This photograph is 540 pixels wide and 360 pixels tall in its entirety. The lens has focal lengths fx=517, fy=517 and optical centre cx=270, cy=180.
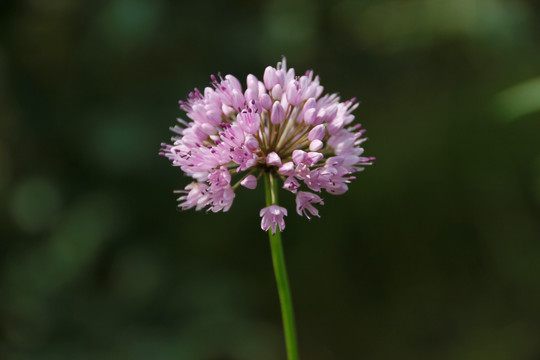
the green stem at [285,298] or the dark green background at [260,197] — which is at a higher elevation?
the dark green background at [260,197]

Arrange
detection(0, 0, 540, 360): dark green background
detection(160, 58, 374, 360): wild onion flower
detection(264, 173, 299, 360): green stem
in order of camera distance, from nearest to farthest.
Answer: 1. detection(264, 173, 299, 360): green stem
2. detection(160, 58, 374, 360): wild onion flower
3. detection(0, 0, 540, 360): dark green background

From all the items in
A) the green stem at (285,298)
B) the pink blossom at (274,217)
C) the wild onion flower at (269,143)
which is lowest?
the green stem at (285,298)

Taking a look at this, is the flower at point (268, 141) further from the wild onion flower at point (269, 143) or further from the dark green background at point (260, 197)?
the dark green background at point (260, 197)

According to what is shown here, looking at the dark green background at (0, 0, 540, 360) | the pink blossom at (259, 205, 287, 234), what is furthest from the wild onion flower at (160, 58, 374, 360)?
the dark green background at (0, 0, 540, 360)

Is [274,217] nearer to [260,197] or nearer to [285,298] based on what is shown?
[285,298]

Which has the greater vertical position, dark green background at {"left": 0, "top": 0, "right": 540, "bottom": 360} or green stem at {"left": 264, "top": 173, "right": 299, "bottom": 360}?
dark green background at {"left": 0, "top": 0, "right": 540, "bottom": 360}

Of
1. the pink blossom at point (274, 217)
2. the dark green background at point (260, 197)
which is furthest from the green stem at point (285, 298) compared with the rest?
the dark green background at point (260, 197)

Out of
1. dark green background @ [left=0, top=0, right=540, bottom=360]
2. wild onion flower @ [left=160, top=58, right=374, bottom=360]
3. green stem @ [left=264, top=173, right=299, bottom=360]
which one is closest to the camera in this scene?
green stem @ [left=264, top=173, right=299, bottom=360]

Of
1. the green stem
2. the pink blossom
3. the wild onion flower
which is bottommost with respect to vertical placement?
the green stem

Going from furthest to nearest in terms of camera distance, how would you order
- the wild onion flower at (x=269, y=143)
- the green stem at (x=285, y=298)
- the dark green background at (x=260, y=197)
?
the dark green background at (x=260, y=197), the wild onion flower at (x=269, y=143), the green stem at (x=285, y=298)

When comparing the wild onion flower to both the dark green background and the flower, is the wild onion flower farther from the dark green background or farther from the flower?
the dark green background
